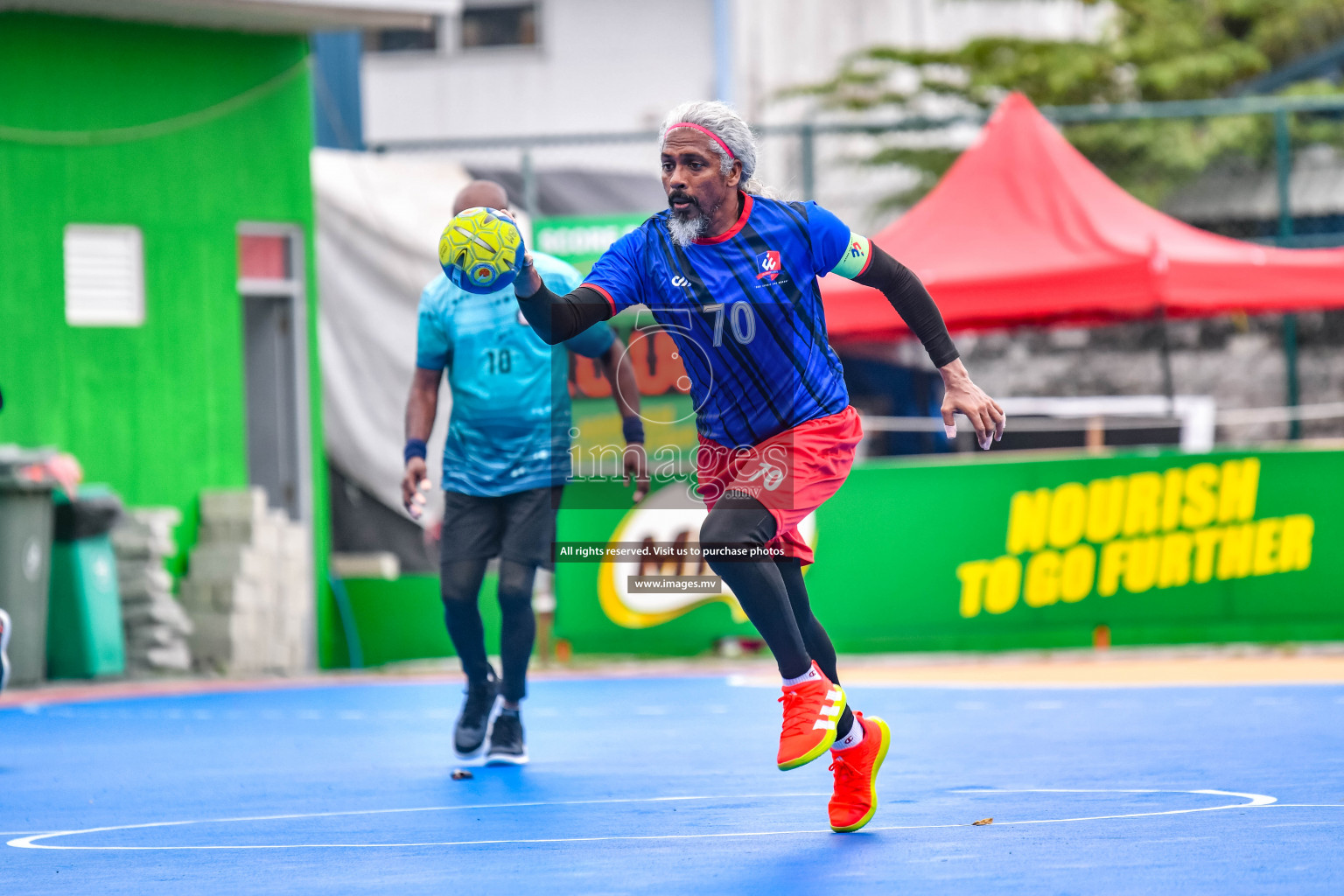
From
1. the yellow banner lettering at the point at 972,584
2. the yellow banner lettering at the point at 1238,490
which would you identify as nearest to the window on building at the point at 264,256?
the yellow banner lettering at the point at 972,584

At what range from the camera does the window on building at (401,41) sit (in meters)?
23.0

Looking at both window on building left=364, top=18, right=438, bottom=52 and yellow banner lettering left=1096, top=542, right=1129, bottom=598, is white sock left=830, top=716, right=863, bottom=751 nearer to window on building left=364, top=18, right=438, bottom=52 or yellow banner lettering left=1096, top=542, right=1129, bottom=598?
yellow banner lettering left=1096, top=542, right=1129, bottom=598

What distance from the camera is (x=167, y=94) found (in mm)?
13508

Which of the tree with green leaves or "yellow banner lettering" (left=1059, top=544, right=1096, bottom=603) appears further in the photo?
the tree with green leaves

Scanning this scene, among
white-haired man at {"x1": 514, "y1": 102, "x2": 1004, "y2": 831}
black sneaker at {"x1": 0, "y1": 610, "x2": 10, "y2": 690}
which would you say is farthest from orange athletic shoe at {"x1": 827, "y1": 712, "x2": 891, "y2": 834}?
black sneaker at {"x1": 0, "y1": 610, "x2": 10, "y2": 690}

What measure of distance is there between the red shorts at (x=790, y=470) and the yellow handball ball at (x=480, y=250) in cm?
93

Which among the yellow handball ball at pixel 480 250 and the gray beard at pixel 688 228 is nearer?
the yellow handball ball at pixel 480 250

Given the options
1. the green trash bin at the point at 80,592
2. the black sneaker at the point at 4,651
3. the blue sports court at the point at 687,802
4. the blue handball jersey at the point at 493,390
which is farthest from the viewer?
the green trash bin at the point at 80,592

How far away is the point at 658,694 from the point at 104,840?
559cm

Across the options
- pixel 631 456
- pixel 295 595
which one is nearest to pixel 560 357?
pixel 631 456

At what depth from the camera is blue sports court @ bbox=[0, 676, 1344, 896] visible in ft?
15.5

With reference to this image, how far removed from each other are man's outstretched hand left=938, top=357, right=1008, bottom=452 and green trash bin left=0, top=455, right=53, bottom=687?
8.28 meters

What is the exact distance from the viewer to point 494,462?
294 inches

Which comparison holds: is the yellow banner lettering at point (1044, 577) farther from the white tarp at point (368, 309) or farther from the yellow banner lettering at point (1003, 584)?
the white tarp at point (368, 309)
